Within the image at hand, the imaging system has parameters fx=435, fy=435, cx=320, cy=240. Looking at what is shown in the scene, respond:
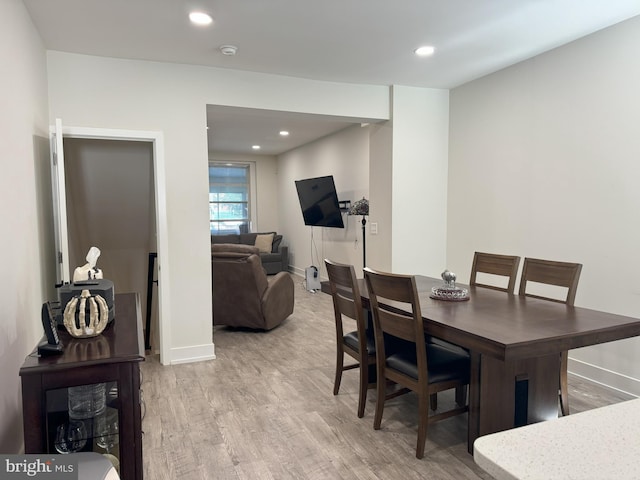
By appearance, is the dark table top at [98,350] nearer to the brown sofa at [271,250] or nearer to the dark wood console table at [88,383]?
the dark wood console table at [88,383]

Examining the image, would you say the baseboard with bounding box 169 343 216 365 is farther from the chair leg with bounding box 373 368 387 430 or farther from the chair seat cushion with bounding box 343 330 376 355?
the chair leg with bounding box 373 368 387 430

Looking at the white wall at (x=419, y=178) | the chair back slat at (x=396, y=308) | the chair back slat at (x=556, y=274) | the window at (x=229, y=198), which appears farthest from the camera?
the window at (x=229, y=198)

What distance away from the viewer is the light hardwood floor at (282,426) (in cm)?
223

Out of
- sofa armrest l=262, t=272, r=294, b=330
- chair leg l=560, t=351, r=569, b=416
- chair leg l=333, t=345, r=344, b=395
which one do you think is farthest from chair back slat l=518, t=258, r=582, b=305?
sofa armrest l=262, t=272, r=294, b=330

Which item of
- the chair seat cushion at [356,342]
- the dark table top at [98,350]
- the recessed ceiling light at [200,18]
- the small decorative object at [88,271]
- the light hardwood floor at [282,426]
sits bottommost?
the light hardwood floor at [282,426]

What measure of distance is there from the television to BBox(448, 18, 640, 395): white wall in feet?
7.87

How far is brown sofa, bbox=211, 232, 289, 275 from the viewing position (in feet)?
28.1

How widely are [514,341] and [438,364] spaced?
2.15 ft

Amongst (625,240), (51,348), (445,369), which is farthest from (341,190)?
(51,348)

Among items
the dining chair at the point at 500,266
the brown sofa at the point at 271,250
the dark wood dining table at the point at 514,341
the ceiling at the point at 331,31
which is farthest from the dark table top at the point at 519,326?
the brown sofa at the point at 271,250

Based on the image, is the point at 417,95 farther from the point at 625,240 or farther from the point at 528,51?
the point at 625,240

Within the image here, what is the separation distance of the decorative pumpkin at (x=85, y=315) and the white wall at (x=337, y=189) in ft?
15.9

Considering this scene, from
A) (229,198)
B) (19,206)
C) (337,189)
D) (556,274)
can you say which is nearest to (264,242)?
(229,198)

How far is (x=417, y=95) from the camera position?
15.0 feet
